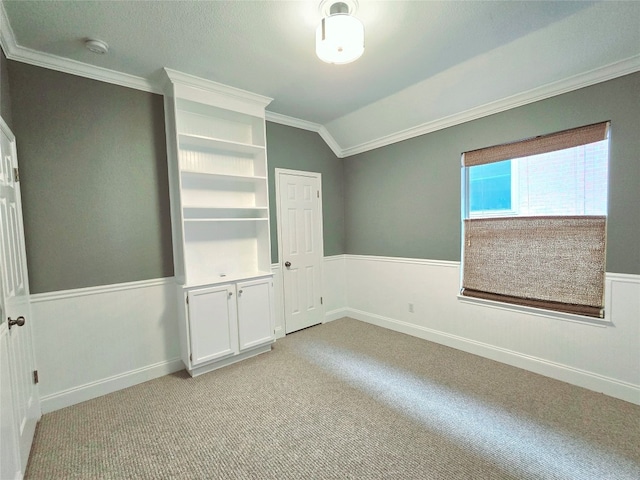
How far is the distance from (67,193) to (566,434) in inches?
156

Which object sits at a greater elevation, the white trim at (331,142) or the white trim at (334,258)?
the white trim at (331,142)

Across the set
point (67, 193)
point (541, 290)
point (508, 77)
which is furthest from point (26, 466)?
point (508, 77)

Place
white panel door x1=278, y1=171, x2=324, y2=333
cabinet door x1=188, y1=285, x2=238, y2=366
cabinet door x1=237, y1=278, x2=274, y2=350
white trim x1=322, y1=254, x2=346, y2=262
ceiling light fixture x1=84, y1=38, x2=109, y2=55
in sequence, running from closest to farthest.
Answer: ceiling light fixture x1=84, y1=38, x2=109, y2=55 → cabinet door x1=188, y1=285, x2=238, y2=366 → cabinet door x1=237, y1=278, x2=274, y2=350 → white panel door x1=278, y1=171, x2=324, y2=333 → white trim x1=322, y1=254, x2=346, y2=262

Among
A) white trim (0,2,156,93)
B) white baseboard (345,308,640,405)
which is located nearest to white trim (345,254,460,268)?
white baseboard (345,308,640,405)

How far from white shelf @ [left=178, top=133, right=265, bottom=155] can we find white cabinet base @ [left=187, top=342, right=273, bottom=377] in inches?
84.1

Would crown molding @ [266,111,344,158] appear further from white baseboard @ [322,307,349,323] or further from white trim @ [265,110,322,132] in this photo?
white baseboard @ [322,307,349,323]

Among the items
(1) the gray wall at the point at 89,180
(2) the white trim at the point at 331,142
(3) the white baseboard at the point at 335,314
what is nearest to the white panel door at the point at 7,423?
(1) the gray wall at the point at 89,180

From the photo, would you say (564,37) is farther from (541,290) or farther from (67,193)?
(67,193)

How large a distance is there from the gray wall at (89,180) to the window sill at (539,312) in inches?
122

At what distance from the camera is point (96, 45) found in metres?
2.05

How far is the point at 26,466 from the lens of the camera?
1670 mm

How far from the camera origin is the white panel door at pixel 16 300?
1.59 m

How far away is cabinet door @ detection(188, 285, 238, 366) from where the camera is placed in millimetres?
2605

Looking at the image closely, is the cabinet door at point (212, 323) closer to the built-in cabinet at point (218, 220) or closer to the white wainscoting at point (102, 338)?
the built-in cabinet at point (218, 220)
